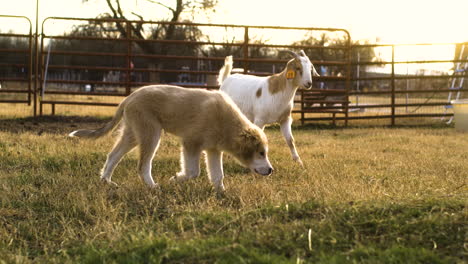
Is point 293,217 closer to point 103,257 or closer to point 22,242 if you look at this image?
point 103,257

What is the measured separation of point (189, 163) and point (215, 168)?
0.26 m

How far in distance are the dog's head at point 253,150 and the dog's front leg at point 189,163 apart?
38 centimetres

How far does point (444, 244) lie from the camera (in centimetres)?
344

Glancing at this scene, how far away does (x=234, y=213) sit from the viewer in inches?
168

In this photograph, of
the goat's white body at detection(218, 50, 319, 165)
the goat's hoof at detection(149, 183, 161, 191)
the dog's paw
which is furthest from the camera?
the goat's white body at detection(218, 50, 319, 165)

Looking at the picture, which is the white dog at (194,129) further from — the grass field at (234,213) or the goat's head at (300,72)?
the goat's head at (300,72)

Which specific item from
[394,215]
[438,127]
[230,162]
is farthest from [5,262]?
[438,127]

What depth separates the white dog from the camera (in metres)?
5.46

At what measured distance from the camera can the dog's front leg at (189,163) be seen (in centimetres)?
551

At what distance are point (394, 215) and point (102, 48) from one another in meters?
26.7

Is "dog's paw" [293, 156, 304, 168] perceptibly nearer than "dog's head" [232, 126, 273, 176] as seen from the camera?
No

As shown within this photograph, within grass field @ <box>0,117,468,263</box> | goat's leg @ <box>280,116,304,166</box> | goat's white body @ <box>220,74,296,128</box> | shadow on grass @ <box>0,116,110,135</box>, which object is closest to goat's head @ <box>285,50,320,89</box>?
goat's white body @ <box>220,74,296,128</box>

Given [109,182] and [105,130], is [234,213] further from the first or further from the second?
[105,130]

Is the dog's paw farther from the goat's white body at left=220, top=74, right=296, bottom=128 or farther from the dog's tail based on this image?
the dog's tail
